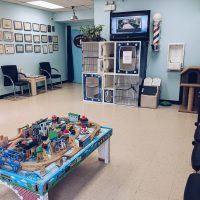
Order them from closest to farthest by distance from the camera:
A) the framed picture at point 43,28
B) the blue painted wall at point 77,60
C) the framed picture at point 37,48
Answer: the framed picture at point 37,48 < the framed picture at point 43,28 < the blue painted wall at point 77,60

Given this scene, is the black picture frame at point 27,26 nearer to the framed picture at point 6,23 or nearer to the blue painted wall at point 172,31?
the framed picture at point 6,23

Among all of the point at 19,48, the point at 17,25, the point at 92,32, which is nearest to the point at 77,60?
the point at 19,48

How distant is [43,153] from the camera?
180 cm

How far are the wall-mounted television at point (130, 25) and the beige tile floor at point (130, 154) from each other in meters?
1.70

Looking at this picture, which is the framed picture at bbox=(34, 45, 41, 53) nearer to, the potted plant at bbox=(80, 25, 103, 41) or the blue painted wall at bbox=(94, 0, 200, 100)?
the potted plant at bbox=(80, 25, 103, 41)

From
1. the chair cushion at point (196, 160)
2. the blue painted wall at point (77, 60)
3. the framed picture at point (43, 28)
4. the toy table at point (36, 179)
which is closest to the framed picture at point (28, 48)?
the framed picture at point (43, 28)

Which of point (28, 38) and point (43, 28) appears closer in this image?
point (28, 38)

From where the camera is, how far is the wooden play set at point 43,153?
1573mm

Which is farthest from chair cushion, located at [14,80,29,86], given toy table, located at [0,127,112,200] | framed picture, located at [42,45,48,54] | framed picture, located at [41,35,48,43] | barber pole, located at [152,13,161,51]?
toy table, located at [0,127,112,200]

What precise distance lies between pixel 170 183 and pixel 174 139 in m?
1.14

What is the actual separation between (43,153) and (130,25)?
162 inches

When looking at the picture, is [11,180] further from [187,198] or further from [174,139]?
[174,139]

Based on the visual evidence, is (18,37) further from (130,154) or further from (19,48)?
(130,154)

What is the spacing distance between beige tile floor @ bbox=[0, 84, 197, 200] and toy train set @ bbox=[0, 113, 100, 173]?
49cm
